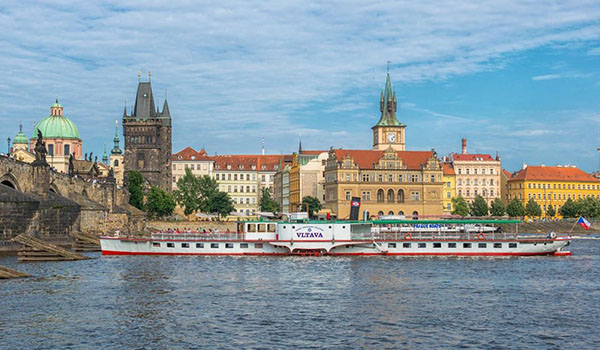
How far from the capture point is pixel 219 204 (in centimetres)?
15200

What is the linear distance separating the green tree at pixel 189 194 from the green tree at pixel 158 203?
41.8 feet

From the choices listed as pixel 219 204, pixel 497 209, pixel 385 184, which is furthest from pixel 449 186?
pixel 219 204

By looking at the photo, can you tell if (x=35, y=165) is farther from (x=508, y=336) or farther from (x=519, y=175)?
(x=519, y=175)

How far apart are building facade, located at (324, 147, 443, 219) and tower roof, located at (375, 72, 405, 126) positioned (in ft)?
79.5

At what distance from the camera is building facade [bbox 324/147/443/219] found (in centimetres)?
14575

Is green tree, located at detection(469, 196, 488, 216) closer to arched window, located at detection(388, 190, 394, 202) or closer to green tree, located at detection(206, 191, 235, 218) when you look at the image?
arched window, located at detection(388, 190, 394, 202)

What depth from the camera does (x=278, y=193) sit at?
598ft

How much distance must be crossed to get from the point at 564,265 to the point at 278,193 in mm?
124322

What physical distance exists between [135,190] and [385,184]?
4457 cm

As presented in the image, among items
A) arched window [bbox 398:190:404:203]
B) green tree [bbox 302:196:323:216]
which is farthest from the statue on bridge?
arched window [bbox 398:190:404:203]

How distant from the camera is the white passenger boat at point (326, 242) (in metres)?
67.2

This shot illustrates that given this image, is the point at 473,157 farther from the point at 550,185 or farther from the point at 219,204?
the point at 219,204

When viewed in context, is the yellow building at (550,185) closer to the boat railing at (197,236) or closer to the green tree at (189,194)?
the green tree at (189,194)

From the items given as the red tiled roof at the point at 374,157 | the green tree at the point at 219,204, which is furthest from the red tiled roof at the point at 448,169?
the green tree at the point at 219,204
